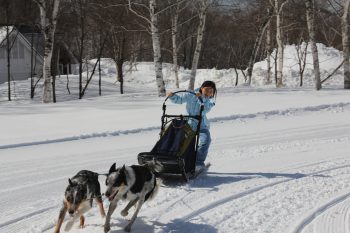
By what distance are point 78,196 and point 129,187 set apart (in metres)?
0.68

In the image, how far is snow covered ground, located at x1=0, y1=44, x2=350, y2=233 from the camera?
5.91 meters

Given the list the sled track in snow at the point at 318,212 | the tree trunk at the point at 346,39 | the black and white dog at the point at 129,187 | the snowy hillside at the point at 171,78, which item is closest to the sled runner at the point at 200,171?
the black and white dog at the point at 129,187

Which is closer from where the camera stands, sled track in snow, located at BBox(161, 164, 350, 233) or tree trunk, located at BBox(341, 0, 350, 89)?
sled track in snow, located at BBox(161, 164, 350, 233)

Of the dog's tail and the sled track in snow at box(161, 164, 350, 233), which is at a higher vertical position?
the dog's tail

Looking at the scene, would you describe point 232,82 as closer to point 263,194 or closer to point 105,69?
point 105,69

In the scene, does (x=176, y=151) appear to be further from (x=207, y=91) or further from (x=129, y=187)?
(x=129, y=187)

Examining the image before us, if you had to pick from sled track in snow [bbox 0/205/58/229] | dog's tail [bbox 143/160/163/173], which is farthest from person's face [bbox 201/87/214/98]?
sled track in snow [bbox 0/205/58/229]

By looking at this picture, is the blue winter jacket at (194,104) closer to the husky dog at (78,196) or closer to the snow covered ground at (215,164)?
the snow covered ground at (215,164)

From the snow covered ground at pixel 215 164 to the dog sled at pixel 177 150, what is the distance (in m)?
0.29

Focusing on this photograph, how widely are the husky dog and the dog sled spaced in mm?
1790

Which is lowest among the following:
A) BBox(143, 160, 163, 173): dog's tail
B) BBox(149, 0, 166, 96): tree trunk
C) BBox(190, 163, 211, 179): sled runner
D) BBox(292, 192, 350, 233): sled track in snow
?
BBox(292, 192, 350, 233): sled track in snow

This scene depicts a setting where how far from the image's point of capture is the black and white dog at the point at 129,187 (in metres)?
5.08

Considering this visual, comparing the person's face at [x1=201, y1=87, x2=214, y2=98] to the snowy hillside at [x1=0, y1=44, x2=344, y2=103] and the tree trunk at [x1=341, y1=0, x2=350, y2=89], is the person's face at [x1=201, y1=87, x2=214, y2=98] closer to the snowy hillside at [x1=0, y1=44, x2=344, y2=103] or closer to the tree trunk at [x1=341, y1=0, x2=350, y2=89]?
the tree trunk at [x1=341, y1=0, x2=350, y2=89]

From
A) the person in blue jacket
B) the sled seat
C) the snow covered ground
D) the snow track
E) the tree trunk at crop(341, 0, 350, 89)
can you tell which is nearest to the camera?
the snow track
